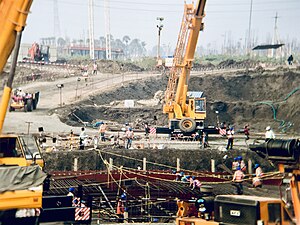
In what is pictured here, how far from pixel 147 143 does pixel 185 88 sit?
622 cm

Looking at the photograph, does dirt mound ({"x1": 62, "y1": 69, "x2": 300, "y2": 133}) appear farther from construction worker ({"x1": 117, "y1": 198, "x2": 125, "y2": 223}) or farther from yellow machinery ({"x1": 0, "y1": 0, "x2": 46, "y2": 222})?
yellow machinery ({"x1": 0, "y1": 0, "x2": 46, "y2": 222})

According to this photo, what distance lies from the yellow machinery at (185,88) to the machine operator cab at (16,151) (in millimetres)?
24901

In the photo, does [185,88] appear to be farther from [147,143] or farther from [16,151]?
[16,151]

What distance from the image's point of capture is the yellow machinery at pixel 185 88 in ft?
141

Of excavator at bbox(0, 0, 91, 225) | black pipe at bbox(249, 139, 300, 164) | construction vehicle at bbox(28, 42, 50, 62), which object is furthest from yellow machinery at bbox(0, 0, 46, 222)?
construction vehicle at bbox(28, 42, 50, 62)

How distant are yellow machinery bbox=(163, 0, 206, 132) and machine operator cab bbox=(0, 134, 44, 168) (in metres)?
24.9

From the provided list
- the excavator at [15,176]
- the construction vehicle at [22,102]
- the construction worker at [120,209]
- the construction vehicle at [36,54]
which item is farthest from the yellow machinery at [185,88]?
the construction vehicle at [36,54]

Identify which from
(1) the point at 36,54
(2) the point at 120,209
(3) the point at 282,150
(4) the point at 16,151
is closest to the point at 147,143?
(2) the point at 120,209

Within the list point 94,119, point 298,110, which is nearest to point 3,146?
point 94,119

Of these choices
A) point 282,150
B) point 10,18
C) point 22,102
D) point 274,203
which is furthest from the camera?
point 22,102

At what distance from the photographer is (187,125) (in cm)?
4441

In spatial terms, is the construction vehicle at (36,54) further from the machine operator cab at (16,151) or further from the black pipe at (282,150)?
the black pipe at (282,150)

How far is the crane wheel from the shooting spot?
4421 centimetres

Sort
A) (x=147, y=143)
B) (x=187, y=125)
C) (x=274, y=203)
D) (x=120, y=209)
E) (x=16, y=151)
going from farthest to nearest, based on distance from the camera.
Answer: (x=187, y=125), (x=147, y=143), (x=120, y=209), (x=16, y=151), (x=274, y=203)
